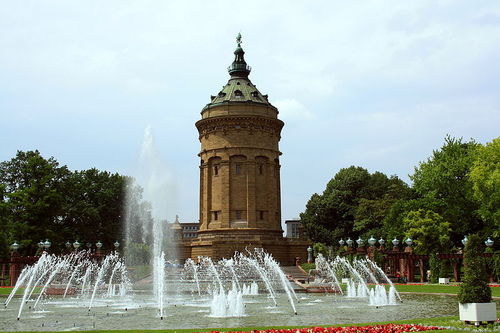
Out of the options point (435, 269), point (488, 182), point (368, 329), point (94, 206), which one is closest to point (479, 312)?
point (368, 329)

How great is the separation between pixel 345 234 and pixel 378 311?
182 ft

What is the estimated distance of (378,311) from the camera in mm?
20594

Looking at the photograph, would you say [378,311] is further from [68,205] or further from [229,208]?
[68,205]

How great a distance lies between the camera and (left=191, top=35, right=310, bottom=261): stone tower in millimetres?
58188

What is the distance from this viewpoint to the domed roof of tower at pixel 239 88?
60.8 metres

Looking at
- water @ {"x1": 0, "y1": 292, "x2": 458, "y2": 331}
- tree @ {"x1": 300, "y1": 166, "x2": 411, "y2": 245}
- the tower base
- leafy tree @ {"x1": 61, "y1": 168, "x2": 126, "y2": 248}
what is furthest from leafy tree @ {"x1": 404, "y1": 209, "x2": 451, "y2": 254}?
leafy tree @ {"x1": 61, "y1": 168, "x2": 126, "y2": 248}

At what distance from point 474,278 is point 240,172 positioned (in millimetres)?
44879

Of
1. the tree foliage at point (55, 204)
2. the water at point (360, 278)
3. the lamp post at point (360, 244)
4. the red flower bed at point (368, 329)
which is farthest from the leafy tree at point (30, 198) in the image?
the red flower bed at point (368, 329)

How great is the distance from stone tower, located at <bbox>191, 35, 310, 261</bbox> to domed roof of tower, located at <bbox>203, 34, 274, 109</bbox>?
0.39 feet

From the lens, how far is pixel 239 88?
62.3 m

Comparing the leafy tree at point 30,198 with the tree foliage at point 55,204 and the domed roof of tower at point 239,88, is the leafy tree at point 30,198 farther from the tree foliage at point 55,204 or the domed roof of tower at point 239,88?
the domed roof of tower at point 239,88

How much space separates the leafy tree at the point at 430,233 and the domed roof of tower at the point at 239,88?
72.9 ft

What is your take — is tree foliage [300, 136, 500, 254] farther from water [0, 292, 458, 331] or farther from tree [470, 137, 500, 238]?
water [0, 292, 458, 331]

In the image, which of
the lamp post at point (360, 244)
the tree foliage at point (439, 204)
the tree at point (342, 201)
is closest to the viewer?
the tree foliage at point (439, 204)
